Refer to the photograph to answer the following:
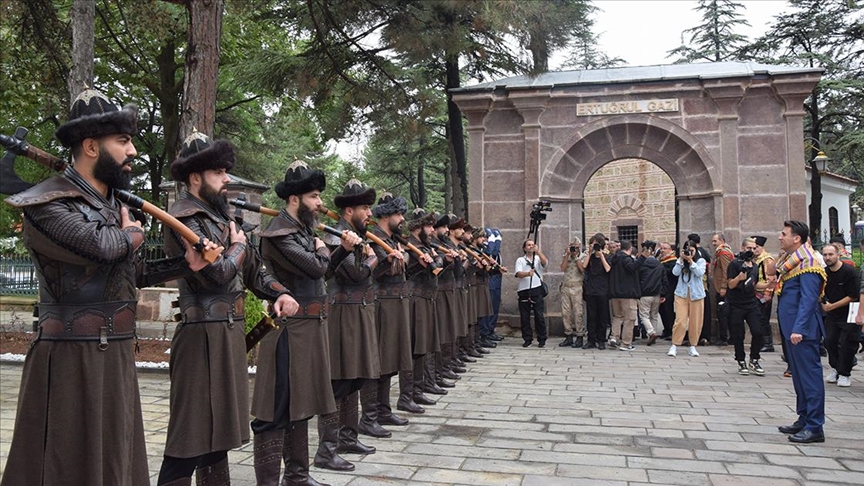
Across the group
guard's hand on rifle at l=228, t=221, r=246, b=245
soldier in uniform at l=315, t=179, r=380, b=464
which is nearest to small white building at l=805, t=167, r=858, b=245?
soldier in uniform at l=315, t=179, r=380, b=464

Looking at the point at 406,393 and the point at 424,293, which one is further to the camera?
the point at 424,293

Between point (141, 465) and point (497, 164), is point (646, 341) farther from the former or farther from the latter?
point (141, 465)

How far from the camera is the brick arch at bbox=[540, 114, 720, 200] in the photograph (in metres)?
13.5

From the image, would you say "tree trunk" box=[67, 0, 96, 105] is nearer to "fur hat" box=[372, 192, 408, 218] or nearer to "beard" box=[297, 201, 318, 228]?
"fur hat" box=[372, 192, 408, 218]

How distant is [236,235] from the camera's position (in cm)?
352

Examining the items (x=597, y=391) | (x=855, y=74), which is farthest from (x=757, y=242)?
(x=855, y=74)

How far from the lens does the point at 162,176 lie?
81.0 ft

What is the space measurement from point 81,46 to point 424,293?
5679 millimetres

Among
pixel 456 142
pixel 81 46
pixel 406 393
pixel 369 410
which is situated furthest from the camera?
pixel 456 142

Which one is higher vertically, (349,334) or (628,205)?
(628,205)

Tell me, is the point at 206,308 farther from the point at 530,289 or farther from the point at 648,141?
the point at 648,141

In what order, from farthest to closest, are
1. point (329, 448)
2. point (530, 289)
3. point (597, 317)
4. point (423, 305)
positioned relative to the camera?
point (530, 289), point (597, 317), point (423, 305), point (329, 448)

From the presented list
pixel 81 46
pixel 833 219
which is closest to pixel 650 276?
pixel 81 46

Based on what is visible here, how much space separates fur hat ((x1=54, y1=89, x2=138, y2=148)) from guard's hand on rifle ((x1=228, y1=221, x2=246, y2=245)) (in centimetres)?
81
